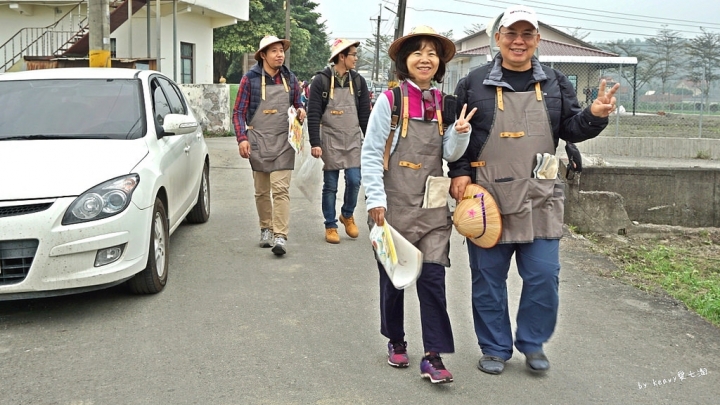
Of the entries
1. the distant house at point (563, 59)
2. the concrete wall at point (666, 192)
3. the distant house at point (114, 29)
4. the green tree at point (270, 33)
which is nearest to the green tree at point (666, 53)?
the distant house at point (563, 59)

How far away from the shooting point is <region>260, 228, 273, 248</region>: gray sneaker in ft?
24.0

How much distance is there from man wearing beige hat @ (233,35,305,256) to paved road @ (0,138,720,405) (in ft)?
2.14

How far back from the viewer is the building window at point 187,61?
2542 centimetres

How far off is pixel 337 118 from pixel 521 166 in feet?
11.7

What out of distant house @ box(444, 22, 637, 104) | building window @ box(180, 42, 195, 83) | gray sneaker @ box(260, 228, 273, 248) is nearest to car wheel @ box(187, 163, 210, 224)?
gray sneaker @ box(260, 228, 273, 248)

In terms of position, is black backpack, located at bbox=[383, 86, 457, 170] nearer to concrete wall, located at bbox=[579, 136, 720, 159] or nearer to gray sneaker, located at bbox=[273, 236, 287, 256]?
gray sneaker, located at bbox=[273, 236, 287, 256]

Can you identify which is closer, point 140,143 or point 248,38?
point 140,143

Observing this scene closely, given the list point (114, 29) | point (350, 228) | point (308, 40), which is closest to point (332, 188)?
point (350, 228)

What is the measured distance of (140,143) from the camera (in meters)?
5.76

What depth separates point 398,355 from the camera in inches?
169

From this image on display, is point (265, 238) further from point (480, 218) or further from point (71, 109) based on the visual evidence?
point (480, 218)

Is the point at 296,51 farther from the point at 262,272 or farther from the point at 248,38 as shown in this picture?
the point at 262,272

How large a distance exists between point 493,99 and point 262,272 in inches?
117

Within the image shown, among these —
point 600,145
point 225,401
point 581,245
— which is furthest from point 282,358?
point 600,145
